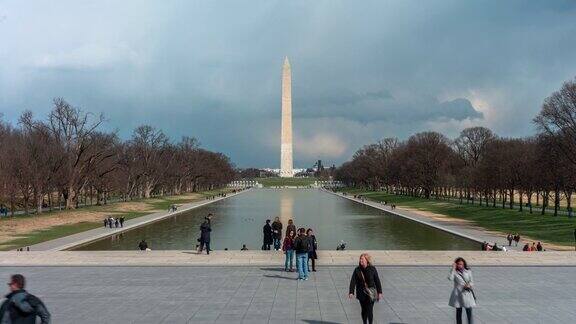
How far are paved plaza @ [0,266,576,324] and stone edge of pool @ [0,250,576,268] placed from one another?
0.83m

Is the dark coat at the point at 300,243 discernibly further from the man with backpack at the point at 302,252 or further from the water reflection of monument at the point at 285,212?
the water reflection of monument at the point at 285,212

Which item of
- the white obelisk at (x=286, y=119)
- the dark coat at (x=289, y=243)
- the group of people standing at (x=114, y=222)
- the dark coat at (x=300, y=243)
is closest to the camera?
the dark coat at (x=300, y=243)

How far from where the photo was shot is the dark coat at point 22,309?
23.1 feet

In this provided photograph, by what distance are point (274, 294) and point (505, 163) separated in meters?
49.2

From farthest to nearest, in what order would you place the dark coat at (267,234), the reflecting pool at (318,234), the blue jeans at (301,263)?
the reflecting pool at (318,234)
the dark coat at (267,234)
the blue jeans at (301,263)

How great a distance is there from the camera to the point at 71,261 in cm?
1953

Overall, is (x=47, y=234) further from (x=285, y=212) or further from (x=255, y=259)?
(x=285, y=212)

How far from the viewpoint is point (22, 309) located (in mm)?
7012

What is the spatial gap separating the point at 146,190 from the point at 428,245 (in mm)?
71275

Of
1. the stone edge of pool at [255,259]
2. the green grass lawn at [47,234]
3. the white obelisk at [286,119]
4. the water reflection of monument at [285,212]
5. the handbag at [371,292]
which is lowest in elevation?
the green grass lawn at [47,234]

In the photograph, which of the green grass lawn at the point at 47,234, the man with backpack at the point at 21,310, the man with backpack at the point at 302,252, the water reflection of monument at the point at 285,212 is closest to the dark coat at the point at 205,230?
the man with backpack at the point at 302,252

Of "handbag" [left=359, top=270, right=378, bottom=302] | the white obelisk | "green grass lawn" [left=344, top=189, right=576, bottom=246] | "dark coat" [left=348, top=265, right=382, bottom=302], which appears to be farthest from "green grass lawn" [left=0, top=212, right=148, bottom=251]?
the white obelisk

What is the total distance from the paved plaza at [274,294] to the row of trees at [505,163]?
30219mm

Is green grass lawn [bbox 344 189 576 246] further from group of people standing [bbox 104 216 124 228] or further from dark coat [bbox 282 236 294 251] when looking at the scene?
group of people standing [bbox 104 216 124 228]
